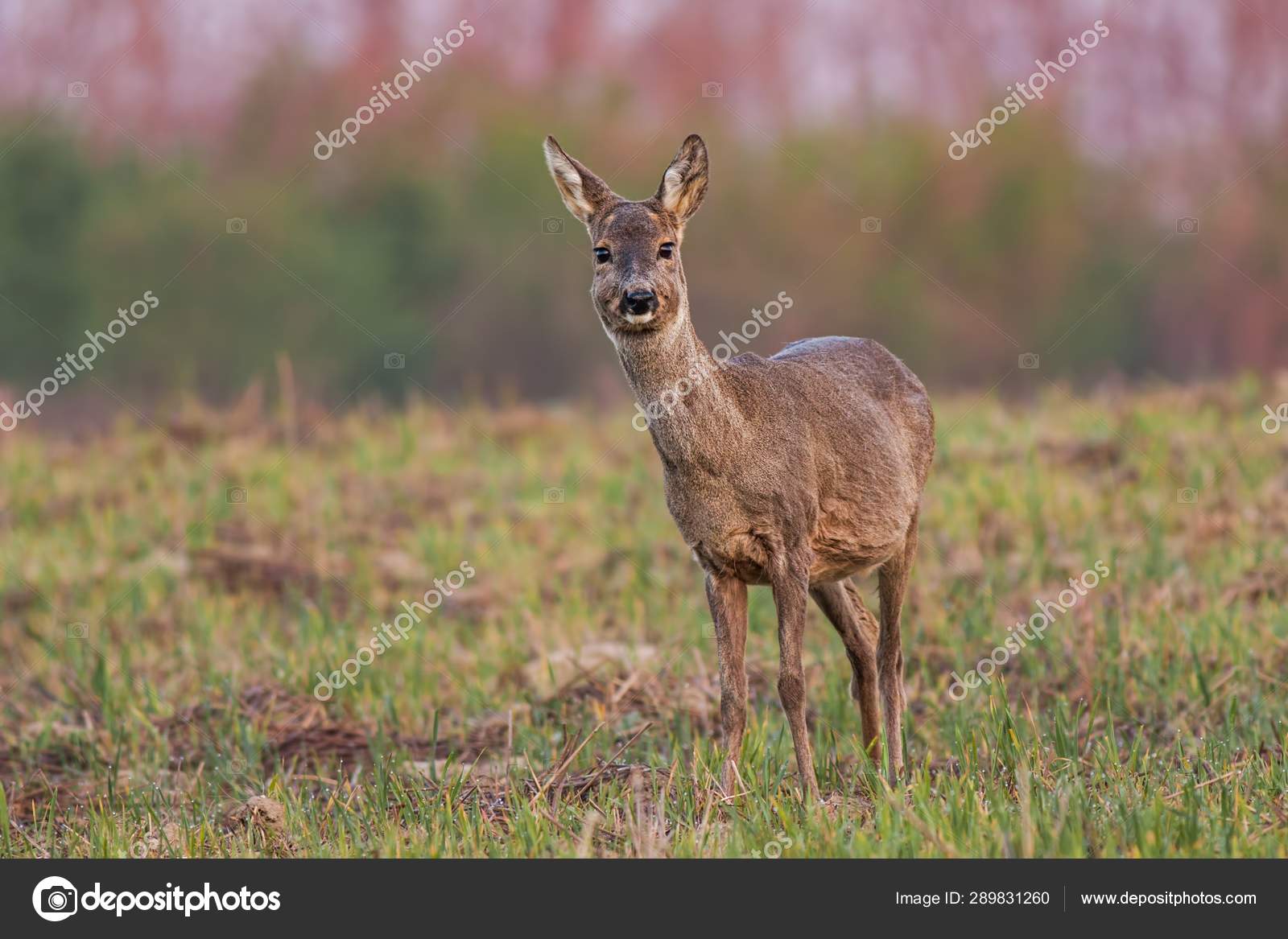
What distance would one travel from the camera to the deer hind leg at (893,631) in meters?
7.61

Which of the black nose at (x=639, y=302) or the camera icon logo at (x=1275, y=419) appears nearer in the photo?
the black nose at (x=639, y=302)

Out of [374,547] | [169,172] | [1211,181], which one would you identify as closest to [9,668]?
[374,547]

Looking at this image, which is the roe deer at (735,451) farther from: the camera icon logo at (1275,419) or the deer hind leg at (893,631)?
the camera icon logo at (1275,419)

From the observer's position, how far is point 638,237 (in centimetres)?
642

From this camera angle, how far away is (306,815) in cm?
661

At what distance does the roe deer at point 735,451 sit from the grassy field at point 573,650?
57 centimetres

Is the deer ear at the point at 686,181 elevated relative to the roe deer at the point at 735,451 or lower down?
elevated

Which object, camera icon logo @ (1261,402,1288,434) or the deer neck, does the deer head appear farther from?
camera icon logo @ (1261,402,1288,434)

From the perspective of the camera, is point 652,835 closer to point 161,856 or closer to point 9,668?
point 161,856

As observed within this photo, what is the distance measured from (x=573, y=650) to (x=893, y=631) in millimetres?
2480

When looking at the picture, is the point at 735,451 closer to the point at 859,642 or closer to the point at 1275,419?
the point at 859,642
